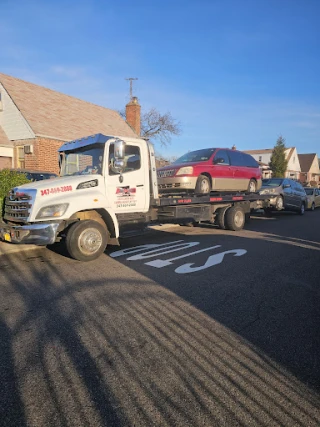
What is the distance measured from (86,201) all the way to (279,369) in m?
4.56

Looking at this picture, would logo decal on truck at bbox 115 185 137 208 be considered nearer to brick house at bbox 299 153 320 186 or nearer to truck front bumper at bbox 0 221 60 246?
truck front bumper at bbox 0 221 60 246

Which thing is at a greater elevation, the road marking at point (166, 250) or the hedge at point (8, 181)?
the hedge at point (8, 181)

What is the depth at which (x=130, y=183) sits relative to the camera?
23.0ft

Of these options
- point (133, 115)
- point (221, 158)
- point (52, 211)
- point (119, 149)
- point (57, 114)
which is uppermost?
point (133, 115)

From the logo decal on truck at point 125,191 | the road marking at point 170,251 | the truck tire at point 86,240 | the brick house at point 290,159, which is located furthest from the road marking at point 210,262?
the brick house at point 290,159

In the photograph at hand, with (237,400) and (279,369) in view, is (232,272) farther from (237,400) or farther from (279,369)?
(237,400)

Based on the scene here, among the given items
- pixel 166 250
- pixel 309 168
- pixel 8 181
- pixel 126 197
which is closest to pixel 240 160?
pixel 166 250

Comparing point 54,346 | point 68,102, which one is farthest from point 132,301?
point 68,102

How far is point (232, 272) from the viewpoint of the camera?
5512 mm

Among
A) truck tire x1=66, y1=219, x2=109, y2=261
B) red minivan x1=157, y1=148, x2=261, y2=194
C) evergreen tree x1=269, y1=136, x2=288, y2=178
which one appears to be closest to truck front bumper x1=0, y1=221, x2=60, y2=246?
truck tire x1=66, y1=219, x2=109, y2=261

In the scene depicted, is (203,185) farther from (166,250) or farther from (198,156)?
(166,250)

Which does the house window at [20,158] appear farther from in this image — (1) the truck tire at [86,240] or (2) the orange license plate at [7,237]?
(1) the truck tire at [86,240]

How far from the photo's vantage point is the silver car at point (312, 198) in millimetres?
19153

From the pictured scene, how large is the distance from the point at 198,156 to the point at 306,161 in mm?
64316
